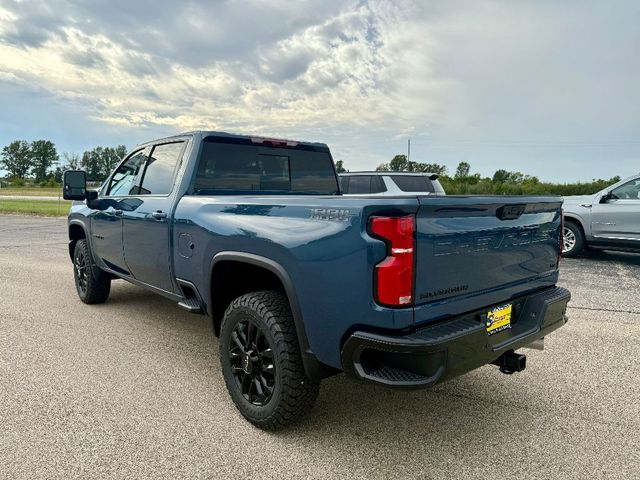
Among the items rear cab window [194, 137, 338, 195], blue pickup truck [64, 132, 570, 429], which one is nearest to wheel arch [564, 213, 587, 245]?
rear cab window [194, 137, 338, 195]

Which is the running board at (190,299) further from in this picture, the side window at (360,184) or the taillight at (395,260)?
the side window at (360,184)

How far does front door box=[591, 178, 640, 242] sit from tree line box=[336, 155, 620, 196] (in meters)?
2.46

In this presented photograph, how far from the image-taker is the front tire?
2.65 metres

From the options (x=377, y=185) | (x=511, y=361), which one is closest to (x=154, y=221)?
(x=511, y=361)

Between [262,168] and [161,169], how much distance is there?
90 centimetres

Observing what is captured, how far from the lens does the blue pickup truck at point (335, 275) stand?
222 cm

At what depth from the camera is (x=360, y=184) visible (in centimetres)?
1018

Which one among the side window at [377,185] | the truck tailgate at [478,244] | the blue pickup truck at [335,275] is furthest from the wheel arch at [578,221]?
the truck tailgate at [478,244]

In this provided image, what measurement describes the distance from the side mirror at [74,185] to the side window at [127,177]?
0.93 feet

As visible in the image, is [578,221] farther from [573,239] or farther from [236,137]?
[236,137]

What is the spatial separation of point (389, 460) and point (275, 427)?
0.68 metres

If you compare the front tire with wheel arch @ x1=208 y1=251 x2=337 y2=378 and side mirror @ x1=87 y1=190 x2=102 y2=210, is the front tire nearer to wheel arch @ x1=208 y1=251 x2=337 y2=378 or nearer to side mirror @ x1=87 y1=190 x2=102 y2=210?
wheel arch @ x1=208 y1=251 x2=337 y2=378

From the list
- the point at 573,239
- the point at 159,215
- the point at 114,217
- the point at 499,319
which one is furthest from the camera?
the point at 573,239

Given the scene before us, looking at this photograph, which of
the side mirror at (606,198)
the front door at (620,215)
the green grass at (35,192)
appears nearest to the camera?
the front door at (620,215)
